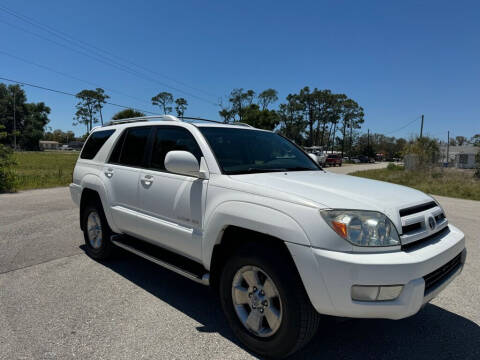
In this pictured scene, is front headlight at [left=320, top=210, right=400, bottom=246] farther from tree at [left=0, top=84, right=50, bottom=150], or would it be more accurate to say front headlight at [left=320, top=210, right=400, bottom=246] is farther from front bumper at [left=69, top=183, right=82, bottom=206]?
tree at [left=0, top=84, right=50, bottom=150]

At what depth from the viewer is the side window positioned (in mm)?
3366

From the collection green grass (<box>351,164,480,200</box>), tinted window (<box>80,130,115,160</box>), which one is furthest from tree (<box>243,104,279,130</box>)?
tinted window (<box>80,130,115,160</box>)

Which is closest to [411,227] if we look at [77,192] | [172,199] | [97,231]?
[172,199]

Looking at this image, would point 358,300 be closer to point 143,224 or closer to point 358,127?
point 143,224

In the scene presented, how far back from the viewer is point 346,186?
278 cm

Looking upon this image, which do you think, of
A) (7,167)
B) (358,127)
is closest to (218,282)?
(7,167)

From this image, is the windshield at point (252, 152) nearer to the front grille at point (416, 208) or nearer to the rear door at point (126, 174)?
the rear door at point (126, 174)

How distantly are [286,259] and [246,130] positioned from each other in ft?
6.35

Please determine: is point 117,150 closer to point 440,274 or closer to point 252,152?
point 252,152

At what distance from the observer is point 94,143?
4918mm

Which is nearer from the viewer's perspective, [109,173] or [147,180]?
[147,180]

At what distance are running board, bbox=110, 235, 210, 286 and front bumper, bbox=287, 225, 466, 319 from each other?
39.9 inches

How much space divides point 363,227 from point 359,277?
1.07 ft

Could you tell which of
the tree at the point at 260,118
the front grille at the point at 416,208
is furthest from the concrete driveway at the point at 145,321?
the tree at the point at 260,118
